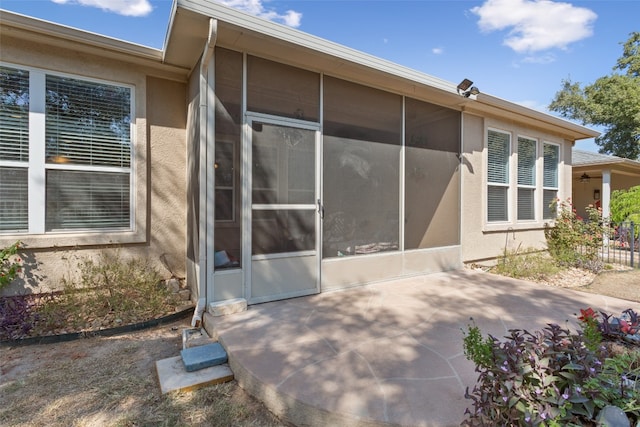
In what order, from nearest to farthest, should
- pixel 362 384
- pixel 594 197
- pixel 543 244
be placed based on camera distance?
pixel 362 384
pixel 543 244
pixel 594 197

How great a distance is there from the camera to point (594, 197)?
14.1 metres

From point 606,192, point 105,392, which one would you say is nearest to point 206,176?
point 105,392

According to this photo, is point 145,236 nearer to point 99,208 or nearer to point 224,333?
point 99,208

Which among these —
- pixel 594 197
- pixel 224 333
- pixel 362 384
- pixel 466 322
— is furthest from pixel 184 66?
pixel 594 197

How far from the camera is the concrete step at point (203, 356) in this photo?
2518 mm

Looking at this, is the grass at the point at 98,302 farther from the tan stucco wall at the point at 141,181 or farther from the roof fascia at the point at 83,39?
the roof fascia at the point at 83,39

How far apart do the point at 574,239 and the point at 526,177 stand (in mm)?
1721

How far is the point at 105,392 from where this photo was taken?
7.61 feet

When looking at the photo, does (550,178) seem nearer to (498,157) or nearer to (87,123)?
(498,157)

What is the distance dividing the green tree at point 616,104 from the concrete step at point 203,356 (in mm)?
21322

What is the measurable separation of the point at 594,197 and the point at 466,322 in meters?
15.3

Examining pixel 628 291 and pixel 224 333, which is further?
pixel 628 291

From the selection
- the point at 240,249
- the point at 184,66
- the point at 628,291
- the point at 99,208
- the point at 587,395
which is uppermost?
the point at 184,66

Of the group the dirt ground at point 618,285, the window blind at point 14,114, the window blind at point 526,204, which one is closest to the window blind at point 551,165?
the window blind at point 526,204
